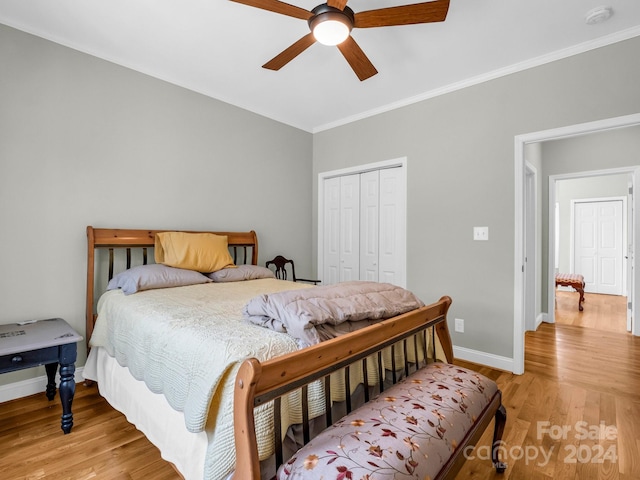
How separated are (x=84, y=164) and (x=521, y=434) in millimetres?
3556

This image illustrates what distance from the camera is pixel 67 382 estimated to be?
1.89 metres

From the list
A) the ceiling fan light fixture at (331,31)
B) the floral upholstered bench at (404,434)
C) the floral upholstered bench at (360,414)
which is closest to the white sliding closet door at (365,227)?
the ceiling fan light fixture at (331,31)

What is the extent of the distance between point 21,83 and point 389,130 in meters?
3.18

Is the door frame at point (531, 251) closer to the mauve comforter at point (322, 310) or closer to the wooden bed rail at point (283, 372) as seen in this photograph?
the mauve comforter at point (322, 310)

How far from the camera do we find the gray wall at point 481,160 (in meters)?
2.44

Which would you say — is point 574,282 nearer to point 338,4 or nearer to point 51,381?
point 338,4

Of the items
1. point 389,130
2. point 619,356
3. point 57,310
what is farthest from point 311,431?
point 619,356

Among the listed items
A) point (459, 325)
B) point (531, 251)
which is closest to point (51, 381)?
point (459, 325)

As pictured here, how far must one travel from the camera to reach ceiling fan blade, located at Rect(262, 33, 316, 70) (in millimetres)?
1955

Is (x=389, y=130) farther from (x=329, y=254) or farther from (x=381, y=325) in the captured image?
(x=381, y=325)

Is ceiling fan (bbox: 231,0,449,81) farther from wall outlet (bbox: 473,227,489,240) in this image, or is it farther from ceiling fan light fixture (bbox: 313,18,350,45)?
wall outlet (bbox: 473,227,489,240)

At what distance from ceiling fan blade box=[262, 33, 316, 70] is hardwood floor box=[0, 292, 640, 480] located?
2.46m

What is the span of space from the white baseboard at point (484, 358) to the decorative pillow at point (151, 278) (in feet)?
8.22

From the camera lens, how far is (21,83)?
90.1 inches
